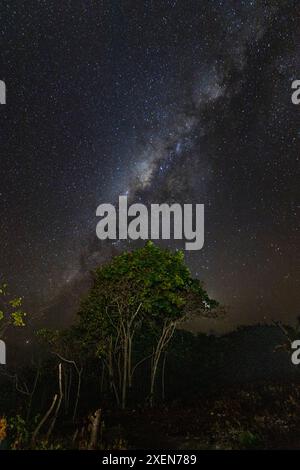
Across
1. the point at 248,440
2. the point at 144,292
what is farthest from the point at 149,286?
the point at 248,440

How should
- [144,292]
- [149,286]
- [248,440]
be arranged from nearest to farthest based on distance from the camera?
[248,440]
[144,292]
[149,286]

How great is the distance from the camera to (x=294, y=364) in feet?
135

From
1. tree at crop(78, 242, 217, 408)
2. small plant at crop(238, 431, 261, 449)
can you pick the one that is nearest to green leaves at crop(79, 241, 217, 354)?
tree at crop(78, 242, 217, 408)

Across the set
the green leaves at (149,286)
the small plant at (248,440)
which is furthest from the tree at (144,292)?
the small plant at (248,440)

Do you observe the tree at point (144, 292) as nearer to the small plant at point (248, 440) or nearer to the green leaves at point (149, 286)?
the green leaves at point (149, 286)

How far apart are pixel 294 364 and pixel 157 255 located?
22147 mm

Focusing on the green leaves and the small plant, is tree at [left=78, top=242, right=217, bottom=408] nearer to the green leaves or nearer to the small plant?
the green leaves

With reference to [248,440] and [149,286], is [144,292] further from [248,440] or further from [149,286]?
[248,440]

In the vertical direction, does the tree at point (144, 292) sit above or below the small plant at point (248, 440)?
above

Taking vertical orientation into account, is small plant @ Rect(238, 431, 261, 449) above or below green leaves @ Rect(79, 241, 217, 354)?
below

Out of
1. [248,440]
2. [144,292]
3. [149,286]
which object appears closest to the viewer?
[248,440]

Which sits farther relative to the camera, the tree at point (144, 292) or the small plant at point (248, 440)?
the tree at point (144, 292)

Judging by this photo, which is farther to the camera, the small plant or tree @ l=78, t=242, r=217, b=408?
tree @ l=78, t=242, r=217, b=408

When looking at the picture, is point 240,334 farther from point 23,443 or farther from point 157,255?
point 23,443
